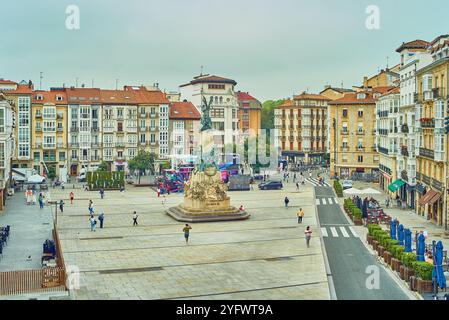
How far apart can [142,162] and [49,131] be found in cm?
1598

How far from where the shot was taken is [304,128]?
133m

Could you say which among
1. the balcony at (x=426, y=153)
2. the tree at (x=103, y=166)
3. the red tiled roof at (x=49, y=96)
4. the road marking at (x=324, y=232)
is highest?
the red tiled roof at (x=49, y=96)

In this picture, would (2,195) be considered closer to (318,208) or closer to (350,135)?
(318,208)

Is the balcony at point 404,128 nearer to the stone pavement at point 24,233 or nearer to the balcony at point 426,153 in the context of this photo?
the balcony at point 426,153

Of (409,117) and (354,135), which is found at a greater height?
(409,117)

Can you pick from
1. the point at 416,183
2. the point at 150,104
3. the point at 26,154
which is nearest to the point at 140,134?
the point at 150,104

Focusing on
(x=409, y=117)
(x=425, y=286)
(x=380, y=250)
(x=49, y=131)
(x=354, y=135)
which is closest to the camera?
(x=425, y=286)

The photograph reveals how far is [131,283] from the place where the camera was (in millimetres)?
29031

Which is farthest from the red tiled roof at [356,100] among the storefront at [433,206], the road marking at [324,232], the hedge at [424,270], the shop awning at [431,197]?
the hedge at [424,270]

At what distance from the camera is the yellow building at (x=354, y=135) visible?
10025 centimetres

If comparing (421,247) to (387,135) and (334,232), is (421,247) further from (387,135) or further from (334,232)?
(387,135)

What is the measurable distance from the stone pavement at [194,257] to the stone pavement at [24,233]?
1.58 m

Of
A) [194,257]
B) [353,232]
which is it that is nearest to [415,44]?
[353,232]

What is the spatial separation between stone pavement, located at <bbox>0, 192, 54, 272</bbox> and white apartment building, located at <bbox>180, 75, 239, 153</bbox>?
54.9 m
